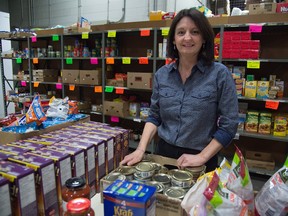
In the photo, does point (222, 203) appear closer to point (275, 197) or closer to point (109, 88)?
point (275, 197)

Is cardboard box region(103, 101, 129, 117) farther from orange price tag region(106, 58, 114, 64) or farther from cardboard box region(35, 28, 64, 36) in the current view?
cardboard box region(35, 28, 64, 36)

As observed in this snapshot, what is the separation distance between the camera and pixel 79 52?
411cm

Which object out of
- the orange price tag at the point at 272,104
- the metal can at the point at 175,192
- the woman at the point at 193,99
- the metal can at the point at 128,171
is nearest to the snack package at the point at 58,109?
the woman at the point at 193,99

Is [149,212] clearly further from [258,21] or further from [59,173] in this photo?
[258,21]

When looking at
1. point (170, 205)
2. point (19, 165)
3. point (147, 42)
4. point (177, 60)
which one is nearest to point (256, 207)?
point (170, 205)

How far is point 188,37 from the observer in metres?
1.28

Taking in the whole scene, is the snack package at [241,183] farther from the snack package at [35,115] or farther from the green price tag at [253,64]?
the green price tag at [253,64]

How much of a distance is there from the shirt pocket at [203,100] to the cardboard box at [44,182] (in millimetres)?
823

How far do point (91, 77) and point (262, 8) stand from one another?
2551 mm

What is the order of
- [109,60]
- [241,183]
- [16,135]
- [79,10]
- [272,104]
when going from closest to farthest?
[241,183]
[16,135]
[272,104]
[109,60]
[79,10]

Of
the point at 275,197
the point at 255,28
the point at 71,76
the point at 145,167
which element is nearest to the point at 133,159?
the point at 145,167

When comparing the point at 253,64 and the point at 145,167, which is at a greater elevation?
Result: the point at 253,64

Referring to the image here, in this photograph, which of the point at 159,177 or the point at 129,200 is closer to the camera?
the point at 129,200

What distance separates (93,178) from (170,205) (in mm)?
459
